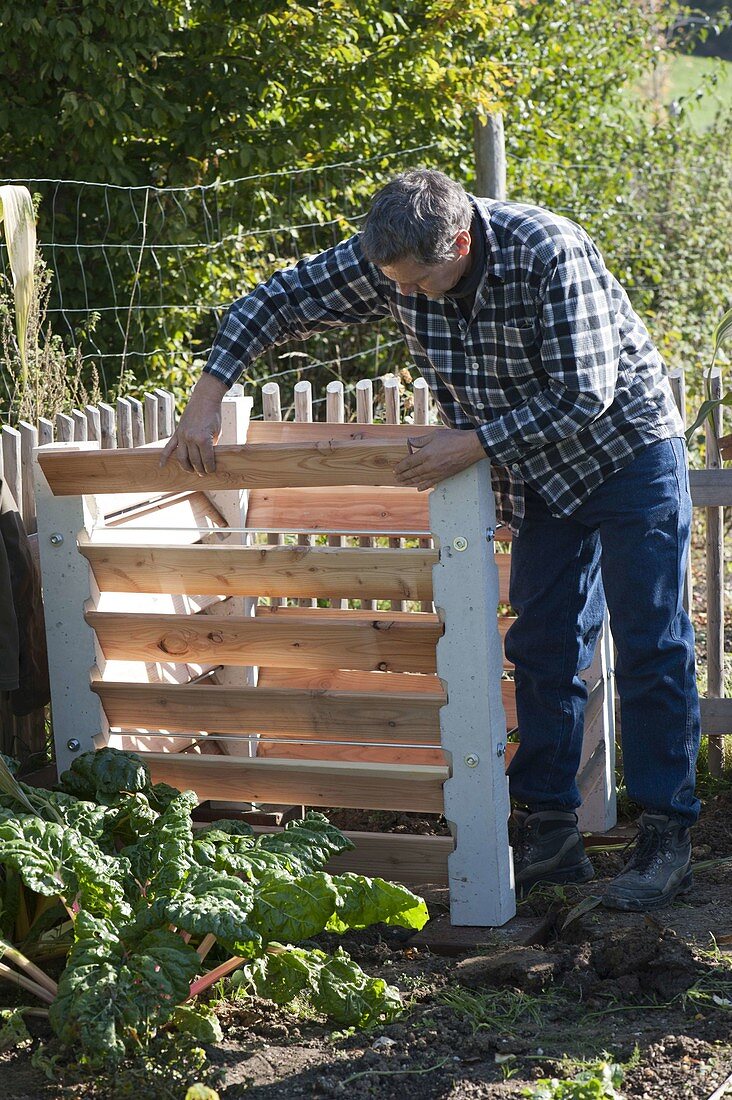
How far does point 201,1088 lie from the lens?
2145mm

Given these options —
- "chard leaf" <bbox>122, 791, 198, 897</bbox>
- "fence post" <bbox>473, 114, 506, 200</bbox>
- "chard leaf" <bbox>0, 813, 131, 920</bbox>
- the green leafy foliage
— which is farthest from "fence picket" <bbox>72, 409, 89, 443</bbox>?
"fence post" <bbox>473, 114, 506, 200</bbox>

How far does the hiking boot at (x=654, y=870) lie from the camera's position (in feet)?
10.2

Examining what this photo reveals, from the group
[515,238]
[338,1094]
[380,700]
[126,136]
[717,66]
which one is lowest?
[338,1094]

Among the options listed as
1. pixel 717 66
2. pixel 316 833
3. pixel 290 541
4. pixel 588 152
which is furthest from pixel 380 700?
pixel 717 66

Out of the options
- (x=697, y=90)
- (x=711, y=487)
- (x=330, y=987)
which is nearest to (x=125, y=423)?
(x=711, y=487)

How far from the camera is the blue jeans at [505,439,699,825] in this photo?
3.09 meters

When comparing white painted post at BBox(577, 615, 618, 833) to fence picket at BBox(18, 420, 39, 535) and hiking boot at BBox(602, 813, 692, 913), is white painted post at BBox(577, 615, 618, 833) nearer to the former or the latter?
hiking boot at BBox(602, 813, 692, 913)

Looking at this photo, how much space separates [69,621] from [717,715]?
224 cm

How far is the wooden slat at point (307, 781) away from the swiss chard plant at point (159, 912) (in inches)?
9.9

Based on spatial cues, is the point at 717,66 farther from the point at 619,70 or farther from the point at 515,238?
the point at 515,238

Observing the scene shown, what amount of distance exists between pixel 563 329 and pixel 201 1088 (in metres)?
1.77

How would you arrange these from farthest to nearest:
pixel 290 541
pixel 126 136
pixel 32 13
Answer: pixel 126 136
pixel 32 13
pixel 290 541

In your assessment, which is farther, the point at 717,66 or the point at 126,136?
the point at 717,66

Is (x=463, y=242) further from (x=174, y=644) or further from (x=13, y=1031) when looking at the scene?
(x=13, y=1031)
